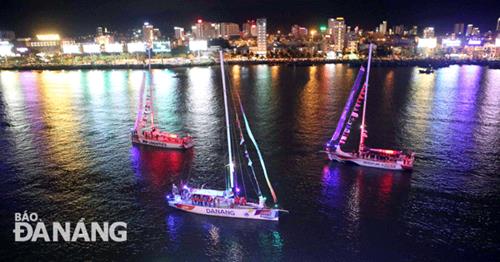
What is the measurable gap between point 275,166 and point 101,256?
16589 mm

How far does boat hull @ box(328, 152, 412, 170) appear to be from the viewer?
30922 millimetres

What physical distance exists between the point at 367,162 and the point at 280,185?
323 inches

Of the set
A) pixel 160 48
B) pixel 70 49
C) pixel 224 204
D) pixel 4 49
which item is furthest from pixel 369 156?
pixel 70 49

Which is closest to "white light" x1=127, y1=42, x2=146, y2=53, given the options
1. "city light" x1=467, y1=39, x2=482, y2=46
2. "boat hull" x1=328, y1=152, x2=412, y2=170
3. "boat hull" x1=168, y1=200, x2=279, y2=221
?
"city light" x1=467, y1=39, x2=482, y2=46

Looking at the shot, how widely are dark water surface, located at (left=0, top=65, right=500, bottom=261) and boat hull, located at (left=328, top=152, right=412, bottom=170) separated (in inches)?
26.6

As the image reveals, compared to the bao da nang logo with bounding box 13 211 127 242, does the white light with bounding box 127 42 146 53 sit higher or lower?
higher

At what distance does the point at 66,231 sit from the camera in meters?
23.0

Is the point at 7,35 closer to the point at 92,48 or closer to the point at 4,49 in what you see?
the point at 4,49

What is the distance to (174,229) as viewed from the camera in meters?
23.0

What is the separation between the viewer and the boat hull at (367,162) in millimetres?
30922

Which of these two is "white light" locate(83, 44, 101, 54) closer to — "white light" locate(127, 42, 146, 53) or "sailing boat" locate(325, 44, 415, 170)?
"white light" locate(127, 42, 146, 53)

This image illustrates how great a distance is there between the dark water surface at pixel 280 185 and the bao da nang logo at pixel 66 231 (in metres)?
0.50

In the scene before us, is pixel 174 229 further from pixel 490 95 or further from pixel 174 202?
pixel 490 95

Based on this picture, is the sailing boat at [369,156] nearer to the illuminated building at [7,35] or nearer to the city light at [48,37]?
the city light at [48,37]
